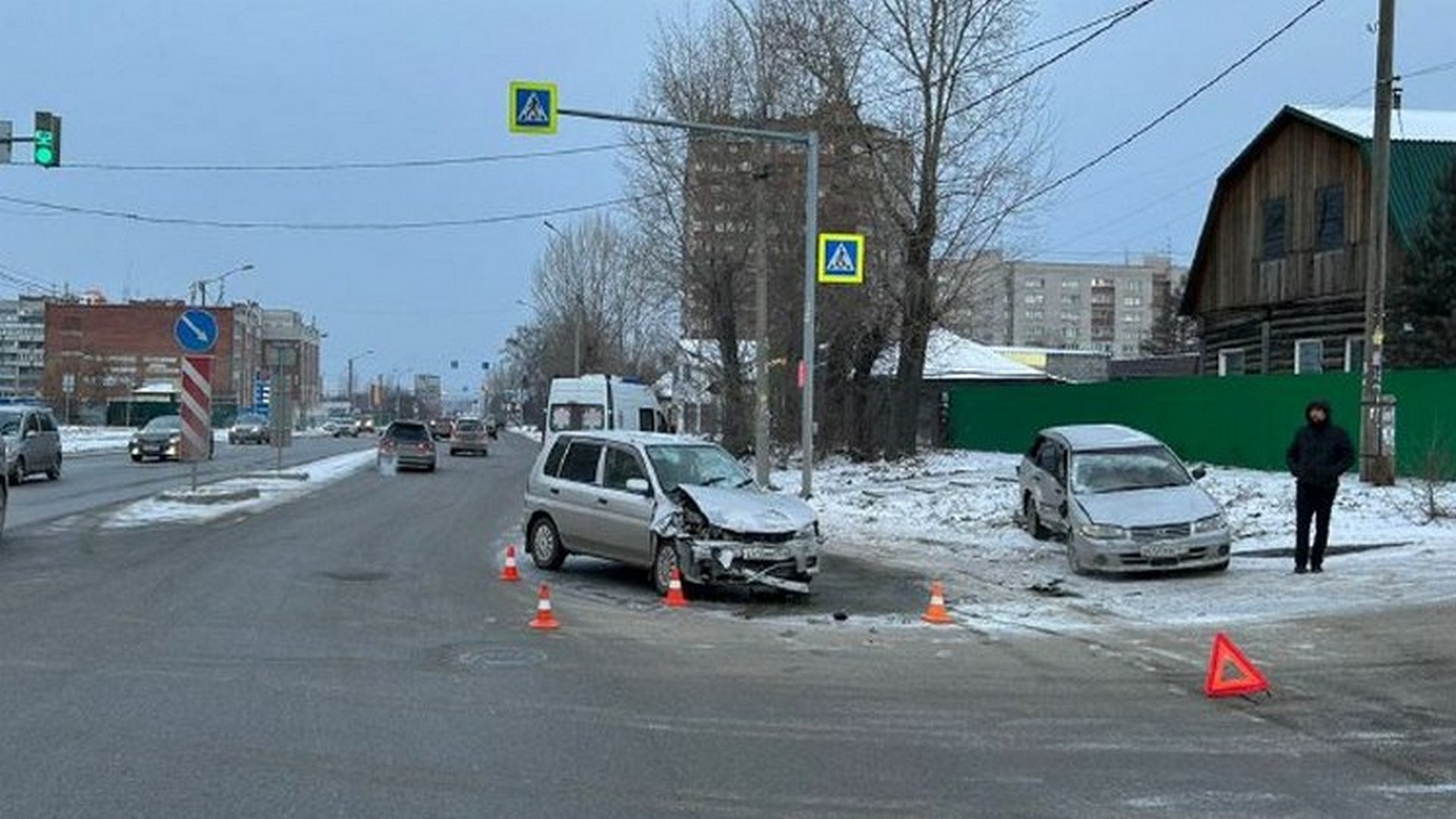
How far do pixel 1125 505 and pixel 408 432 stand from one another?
3083 centimetres

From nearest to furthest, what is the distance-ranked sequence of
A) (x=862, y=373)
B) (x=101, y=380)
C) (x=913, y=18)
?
(x=913, y=18)
(x=862, y=373)
(x=101, y=380)

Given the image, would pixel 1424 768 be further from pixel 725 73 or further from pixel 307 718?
pixel 725 73

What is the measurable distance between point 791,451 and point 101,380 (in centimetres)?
9853

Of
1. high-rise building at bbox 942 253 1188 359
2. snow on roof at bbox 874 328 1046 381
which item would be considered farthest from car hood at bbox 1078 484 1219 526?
high-rise building at bbox 942 253 1188 359

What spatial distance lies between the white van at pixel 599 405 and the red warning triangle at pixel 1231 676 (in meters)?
24.0

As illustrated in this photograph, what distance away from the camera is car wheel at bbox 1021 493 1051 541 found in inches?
750

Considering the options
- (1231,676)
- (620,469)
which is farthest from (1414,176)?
(1231,676)

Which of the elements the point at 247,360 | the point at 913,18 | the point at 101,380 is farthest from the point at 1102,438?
the point at 247,360

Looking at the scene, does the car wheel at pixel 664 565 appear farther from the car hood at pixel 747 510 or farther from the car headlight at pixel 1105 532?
the car headlight at pixel 1105 532

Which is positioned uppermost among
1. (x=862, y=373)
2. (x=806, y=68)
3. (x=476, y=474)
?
(x=806, y=68)

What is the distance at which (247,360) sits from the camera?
15775cm

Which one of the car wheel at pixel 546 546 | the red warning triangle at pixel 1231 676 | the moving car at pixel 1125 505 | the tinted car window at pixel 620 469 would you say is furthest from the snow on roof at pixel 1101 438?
A: the red warning triangle at pixel 1231 676

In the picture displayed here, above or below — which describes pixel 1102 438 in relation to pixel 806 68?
below

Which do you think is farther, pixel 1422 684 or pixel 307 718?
pixel 1422 684
